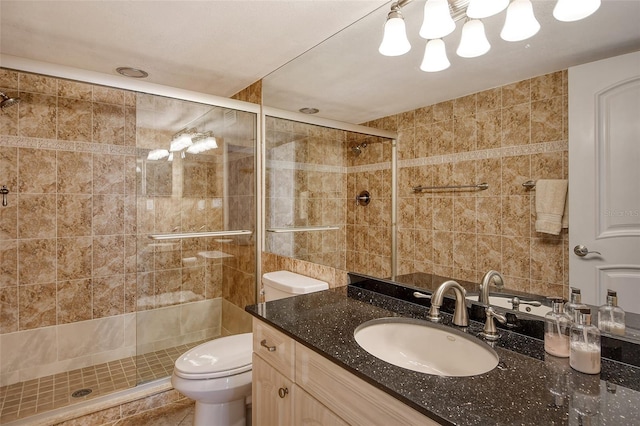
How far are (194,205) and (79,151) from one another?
1090 mm

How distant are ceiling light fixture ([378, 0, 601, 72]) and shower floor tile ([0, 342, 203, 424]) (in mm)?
2380

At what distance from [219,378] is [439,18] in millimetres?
1853

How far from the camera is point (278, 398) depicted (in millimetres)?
1206

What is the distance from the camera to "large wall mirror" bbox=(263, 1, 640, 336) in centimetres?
103

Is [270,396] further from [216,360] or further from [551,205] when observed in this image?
[551,205]

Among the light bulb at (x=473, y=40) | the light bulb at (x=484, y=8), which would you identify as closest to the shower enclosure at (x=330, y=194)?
the light bulb at (x=473, y=40)

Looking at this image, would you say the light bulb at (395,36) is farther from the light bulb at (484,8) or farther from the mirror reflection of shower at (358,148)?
the mirror reflection of shower at (358,148)

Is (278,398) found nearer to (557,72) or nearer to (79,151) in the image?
(557,72)

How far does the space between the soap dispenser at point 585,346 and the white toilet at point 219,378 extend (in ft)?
3.96

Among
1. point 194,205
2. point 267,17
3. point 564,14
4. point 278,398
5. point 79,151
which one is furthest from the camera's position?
point 79,151

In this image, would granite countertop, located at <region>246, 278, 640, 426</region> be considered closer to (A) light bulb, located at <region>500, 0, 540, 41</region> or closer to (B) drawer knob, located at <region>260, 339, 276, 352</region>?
(B) drawer knob, located at <region>260, 339, 276, 352</region>

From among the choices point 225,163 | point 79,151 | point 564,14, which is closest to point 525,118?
point 564,14

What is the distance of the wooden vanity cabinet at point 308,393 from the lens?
833 millimetres

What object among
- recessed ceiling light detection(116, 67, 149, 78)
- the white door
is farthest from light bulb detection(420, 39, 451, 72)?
recessed ceiling light detection(116, 67, 149, 78)
